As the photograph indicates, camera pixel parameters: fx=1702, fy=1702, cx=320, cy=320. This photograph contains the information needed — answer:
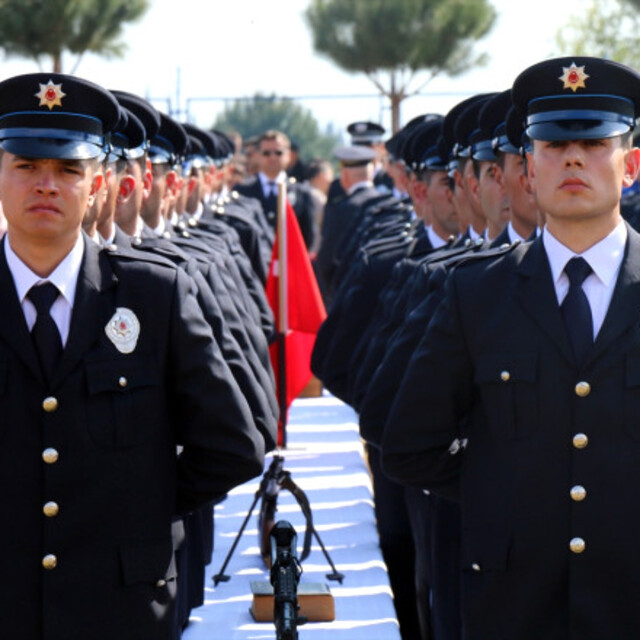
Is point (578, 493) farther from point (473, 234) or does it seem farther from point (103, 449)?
point (473, 234)

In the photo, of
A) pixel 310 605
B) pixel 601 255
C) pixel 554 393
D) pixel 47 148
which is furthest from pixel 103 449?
pixel 310 605

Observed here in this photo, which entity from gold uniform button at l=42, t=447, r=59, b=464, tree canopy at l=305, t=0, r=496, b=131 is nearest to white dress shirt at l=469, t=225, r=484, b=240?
gold uniform button at l=42, t=447, r=59, b=464

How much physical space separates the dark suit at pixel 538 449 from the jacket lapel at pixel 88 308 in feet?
2.66

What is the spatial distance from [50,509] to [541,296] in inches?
51.3

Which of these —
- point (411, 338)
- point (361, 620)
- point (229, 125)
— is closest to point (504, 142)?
point (411, 338)

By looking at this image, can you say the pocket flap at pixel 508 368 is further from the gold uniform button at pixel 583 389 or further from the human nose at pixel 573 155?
the human nose at pixel 573 155

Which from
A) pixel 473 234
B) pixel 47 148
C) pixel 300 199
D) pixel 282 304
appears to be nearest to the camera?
pixel 47 148

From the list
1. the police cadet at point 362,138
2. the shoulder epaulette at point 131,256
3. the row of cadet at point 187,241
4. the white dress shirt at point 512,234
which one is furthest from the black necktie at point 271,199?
the shoulder epaulette at point 131,256

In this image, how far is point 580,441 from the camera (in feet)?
13.3

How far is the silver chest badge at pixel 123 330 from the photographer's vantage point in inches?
163

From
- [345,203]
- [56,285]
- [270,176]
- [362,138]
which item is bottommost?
[56,285]

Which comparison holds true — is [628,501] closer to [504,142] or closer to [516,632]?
[516,632]

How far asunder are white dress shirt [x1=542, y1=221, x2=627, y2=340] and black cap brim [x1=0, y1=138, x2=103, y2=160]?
A: 1202mm

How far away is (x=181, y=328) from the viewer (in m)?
4.23
